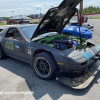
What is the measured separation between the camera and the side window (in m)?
3.61

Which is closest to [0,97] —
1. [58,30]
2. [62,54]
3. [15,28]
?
[62,54]

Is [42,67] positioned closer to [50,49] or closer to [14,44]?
[50,49]

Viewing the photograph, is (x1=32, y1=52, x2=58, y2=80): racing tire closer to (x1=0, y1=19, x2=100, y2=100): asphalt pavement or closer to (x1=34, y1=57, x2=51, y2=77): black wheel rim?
(x1=34, y1=57, x2=51, y2=77): black wheel rim

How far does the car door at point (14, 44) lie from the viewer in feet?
11.2

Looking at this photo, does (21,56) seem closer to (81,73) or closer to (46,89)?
(46,89)

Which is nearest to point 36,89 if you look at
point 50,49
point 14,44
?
point 50,49

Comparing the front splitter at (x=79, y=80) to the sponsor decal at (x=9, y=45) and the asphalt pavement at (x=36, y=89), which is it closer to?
the asphalt pavement at (x=36, y=89)

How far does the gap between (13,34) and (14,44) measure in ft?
1.60

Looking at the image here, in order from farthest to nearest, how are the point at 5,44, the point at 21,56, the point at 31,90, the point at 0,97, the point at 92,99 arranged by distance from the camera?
the point at 5,44, the point at 21,56, the point at 31,90, the point at 0,97, the point at 92,99

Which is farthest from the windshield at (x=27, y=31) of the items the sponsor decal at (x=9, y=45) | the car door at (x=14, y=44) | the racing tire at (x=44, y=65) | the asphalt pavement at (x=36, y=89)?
the asphalt pavement at (x=36, y=89)

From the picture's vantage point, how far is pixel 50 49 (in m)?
2.70

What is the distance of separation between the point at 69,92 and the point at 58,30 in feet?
8.01

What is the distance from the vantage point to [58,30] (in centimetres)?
412

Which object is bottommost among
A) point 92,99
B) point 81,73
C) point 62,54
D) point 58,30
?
point 92,99
